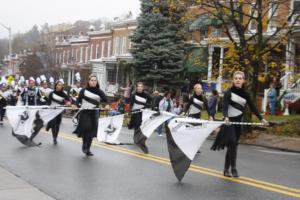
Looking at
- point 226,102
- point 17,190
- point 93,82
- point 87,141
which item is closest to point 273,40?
point 93,82

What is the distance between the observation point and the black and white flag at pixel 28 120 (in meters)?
14.5

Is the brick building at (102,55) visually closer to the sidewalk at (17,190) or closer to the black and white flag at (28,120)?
the black and white flag at (28,120)

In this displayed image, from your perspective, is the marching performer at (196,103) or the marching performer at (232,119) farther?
the marching performer at (196,103)

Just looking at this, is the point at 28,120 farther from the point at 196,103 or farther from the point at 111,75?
the point at 111,75

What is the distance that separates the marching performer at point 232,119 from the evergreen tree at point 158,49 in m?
25.8

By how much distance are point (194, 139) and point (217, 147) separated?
74cm

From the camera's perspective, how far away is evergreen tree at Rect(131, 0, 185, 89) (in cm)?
3631

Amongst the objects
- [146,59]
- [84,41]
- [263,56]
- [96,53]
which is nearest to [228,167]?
Result: [263,56]

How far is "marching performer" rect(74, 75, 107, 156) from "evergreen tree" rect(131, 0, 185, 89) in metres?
22.8

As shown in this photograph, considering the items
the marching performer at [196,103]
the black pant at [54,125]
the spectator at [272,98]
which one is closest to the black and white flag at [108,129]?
the black pant at [54,125]

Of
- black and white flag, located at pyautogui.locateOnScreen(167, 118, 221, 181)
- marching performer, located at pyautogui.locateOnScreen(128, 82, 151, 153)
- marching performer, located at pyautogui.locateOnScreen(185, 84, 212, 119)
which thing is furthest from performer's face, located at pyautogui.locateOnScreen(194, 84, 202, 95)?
black and white flag, located at pyautogui.locateOnScreen(167, 118, 221, 181)

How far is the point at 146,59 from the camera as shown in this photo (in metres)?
36.7

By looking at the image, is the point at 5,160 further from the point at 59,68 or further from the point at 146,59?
the point at 59,68

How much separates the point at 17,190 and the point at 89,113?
5.10 meters
